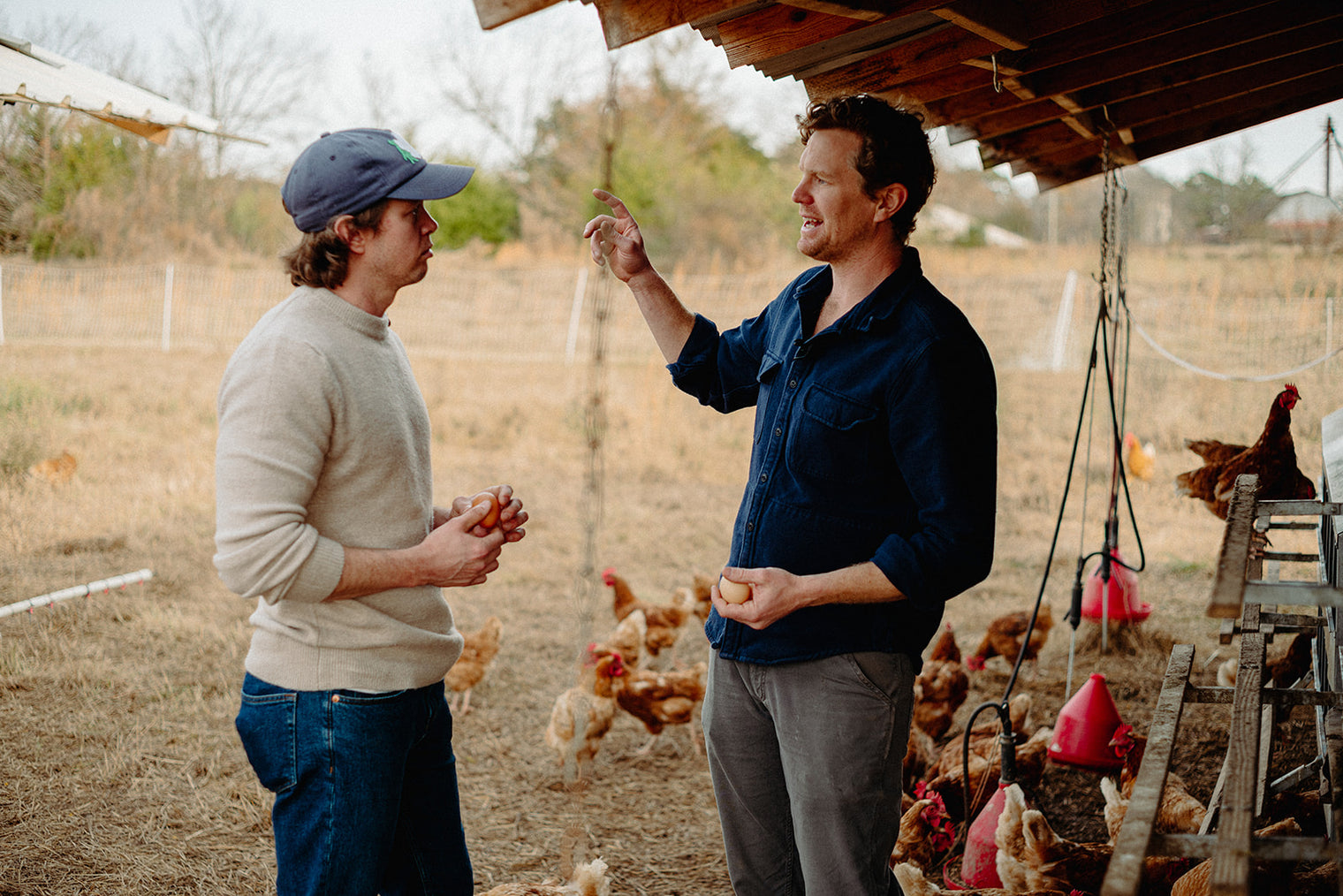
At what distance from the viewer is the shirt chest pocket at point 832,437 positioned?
176 cm

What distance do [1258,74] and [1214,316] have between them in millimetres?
10228

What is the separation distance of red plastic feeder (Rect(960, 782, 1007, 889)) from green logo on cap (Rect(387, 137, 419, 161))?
2.24 m

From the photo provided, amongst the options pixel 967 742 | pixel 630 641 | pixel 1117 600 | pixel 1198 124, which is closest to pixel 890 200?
pixel 967 742

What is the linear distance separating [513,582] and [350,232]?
16.6 feet

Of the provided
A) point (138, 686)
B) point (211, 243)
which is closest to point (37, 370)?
point (211, 243)

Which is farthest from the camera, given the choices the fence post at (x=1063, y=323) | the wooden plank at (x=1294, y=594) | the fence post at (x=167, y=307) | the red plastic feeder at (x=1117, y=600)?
the fence post at (x=1063, y=323)

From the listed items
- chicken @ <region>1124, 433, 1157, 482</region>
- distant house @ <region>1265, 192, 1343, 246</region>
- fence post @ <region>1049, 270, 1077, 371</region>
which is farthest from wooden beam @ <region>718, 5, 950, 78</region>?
distant house @ <region>1265, 192, 1343, 246</region>

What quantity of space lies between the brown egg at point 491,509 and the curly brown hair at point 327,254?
477 mm

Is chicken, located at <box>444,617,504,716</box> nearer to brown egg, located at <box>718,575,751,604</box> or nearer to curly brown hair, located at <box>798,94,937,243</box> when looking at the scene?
brown egg, located at <box>718,575,751,604</box>

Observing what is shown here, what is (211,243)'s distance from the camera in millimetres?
14984

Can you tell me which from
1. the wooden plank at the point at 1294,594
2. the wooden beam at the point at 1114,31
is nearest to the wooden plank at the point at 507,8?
the wooden plank at the point at 1294,594

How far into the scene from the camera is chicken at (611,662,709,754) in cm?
397

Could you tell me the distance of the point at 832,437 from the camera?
1786 millimetres

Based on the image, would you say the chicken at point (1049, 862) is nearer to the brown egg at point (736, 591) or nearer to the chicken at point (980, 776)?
the chicken at point (980, 776)
